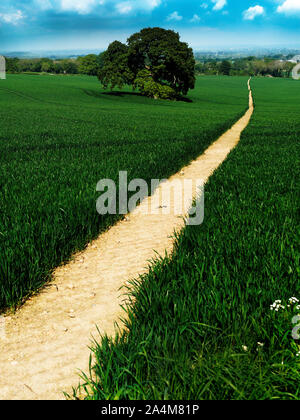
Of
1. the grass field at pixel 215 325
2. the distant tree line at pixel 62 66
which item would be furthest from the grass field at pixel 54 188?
the distant tree line at pixel 62 66

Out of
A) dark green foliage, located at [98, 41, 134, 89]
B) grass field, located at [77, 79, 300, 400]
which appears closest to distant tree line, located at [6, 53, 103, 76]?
dark green foliage, located at [98, 41, 134, 89]

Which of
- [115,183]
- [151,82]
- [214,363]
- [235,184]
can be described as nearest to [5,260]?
[214,363]

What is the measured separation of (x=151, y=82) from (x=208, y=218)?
51.5 meters

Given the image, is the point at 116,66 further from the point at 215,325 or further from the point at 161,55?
the point at 215,325

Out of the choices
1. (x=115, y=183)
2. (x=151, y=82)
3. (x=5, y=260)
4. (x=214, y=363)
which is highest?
(x=151, y=82)

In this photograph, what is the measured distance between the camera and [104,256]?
17.5 feet

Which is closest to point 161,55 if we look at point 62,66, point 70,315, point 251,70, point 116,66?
point 116,66

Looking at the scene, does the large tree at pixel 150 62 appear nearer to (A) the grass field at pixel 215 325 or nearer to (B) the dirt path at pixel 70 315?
(B) the dirt path at pixel 70 315

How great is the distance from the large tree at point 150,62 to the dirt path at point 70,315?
5038cm

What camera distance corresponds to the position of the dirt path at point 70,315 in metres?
2.78

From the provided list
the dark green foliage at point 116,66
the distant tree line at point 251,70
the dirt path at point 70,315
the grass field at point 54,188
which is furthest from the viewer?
the distant tree line at point 251,70
